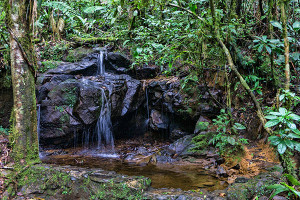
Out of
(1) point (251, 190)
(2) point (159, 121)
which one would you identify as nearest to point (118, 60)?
(2) point (159, 121)

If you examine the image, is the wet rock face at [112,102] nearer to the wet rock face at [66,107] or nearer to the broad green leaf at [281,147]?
the wet rock face at [66,107]

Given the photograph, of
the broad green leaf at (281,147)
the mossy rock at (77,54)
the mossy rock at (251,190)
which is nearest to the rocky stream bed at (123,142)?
the mossy rock at (251,190)

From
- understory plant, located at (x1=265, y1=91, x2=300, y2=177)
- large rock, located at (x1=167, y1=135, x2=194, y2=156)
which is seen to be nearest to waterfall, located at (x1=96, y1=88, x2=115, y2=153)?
large rock, located at (x1=167, y1=135, x2=194, y2=156)

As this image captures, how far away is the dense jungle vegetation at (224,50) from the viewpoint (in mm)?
2295

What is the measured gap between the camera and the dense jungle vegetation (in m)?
2.29

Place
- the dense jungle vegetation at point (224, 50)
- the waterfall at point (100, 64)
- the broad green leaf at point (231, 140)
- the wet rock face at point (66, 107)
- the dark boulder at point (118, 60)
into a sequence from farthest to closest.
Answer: the dark boulder at point (118, 60) → the waterfall at point (100, 64) → the wet rock face at point (66, 107) → the broad green leaf at point (231, 140) → the dense jungle vegetation at point (224, 50)

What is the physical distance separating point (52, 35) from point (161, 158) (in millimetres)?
8908

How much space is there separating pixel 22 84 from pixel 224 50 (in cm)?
325

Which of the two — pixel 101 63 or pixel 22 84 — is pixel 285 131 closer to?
pixel 22 84

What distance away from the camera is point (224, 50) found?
2.82 m

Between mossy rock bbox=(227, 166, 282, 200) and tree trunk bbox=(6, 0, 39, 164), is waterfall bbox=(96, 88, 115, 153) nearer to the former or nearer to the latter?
tree trunk bbox=(6, 0, 39, 164)

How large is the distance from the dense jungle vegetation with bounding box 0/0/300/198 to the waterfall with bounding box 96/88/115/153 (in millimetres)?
A: 2320

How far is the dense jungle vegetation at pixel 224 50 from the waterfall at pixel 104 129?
2320 millimetres

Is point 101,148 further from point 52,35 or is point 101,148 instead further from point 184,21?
point 52,35
